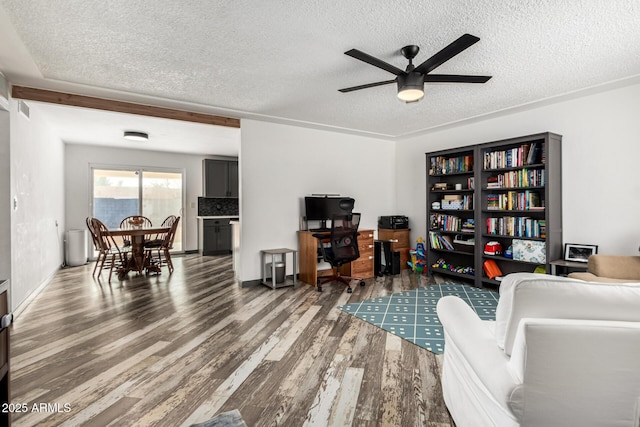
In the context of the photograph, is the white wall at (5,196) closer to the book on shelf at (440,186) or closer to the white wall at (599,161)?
the book on shelf at (440,186)

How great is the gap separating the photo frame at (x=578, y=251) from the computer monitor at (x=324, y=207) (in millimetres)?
2856

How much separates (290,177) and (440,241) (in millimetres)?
2644

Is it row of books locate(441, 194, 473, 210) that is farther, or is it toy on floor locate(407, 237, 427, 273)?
toy on floor locate(407, 237, 427, 273)

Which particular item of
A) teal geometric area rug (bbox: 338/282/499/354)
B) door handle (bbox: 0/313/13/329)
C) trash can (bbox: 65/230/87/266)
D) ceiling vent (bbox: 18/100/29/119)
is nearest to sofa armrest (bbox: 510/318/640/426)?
teal geometric area rug (bbox: 338/282/499/354)

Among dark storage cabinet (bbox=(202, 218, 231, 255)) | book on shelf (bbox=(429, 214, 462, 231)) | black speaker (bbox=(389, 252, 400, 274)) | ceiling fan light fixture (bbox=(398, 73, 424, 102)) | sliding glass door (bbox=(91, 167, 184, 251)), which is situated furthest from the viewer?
dark storage cabinet (bbox=(202, 218, 231, 255))

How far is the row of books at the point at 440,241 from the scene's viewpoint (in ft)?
17.5

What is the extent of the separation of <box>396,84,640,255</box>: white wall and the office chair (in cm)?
264

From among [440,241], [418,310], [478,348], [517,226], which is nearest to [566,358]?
[478,348]

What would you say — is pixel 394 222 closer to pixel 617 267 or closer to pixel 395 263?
pixel 395 263

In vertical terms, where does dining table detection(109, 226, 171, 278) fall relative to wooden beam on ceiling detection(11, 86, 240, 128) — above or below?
below

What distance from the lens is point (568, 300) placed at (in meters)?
1.21

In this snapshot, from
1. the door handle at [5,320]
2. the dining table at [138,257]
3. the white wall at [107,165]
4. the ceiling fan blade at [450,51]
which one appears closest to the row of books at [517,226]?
the ceiling fan blade at [450,51]

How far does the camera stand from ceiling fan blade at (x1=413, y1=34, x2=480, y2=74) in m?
2.20

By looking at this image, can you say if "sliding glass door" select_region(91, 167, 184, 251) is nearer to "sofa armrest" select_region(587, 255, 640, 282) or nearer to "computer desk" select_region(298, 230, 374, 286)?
"computer desk" select_region(298, 230, 374, 286)
